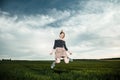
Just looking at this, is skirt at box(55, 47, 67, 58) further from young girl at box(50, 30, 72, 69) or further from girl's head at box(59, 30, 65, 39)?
girl's head at box(59, 30, 65, 39)

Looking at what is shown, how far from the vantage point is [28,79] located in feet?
40.0

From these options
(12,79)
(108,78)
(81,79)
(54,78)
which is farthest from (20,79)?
(108,78)

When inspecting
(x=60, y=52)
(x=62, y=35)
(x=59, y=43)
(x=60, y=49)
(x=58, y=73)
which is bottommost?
(x=58, y=73)

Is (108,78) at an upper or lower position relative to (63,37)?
lower

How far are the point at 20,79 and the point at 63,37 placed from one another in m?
5.42

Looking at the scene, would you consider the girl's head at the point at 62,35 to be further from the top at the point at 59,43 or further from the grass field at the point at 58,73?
the grass field at the point at 58,73

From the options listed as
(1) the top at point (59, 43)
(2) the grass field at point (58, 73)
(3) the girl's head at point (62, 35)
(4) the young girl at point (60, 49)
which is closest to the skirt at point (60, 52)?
(4) the young girl at point (60, 49)

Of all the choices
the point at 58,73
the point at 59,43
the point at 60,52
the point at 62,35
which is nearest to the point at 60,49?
the point at 60,52

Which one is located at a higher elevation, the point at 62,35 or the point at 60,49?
the point at 62,35

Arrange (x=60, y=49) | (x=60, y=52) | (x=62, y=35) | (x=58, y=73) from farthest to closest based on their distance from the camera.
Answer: (x=60, y=49), (x=60, y=52), (x=62, y=35), (x=58, y=73)

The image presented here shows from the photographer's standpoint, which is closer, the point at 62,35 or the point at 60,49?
the point at 62,35

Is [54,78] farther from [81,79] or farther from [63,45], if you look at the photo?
[63,45]

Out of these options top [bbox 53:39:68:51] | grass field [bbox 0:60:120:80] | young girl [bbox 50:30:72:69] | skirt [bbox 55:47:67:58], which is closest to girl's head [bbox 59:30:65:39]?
young girl [bbox 50:30:72:69]

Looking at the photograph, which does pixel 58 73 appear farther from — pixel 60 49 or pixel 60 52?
pixel 60 49
